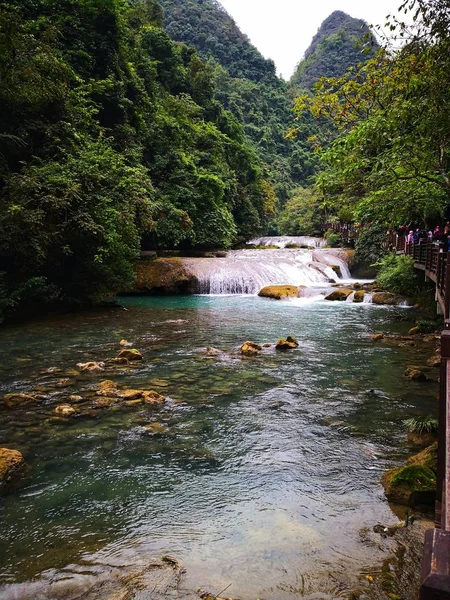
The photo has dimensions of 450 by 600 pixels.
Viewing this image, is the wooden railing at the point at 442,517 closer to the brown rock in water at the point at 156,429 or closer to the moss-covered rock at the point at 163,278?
the brown rock in water at the point at 156,429

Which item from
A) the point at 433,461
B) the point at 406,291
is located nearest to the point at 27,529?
the point at 433,461

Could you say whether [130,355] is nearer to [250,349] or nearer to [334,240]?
[250,349]

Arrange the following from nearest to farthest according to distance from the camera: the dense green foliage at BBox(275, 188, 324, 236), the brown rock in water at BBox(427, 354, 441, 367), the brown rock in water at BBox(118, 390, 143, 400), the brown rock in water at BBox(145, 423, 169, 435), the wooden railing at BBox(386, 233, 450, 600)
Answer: the wooden railing at BBox(386, 233, 450, 600), the brown rock in water at BBox(145, 423, 169, 435), the brown rock in water at BBox(118, 390, 143, 400), the brown rock in water at BBox(427, 354, 441, 367), the dense green foliage at BBox(275, 188, 324, 236)

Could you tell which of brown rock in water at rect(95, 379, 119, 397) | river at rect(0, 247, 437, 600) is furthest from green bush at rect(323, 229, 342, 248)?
brown rock in water at rect(95, 379, 119, 397)

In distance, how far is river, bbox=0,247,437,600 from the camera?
347cm

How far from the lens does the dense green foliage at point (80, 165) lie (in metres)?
13.5

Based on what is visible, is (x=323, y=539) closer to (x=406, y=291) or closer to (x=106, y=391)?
(x=106, y=391)

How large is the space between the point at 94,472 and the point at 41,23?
19724 mm

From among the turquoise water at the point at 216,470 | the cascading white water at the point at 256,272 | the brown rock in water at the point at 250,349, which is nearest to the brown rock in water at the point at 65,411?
the turquoise water at the point at 216,470

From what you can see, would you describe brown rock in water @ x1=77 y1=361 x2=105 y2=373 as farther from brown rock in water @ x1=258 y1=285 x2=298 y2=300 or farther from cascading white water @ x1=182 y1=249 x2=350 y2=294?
cascading white water @ x1=182 y1=249 x2=350 y2=294

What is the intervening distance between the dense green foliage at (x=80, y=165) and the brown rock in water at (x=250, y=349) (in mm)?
6706

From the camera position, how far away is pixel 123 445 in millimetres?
5602

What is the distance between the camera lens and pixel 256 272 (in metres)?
23.6

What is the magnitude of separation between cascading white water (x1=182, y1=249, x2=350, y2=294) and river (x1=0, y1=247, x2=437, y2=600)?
12.4 metres
